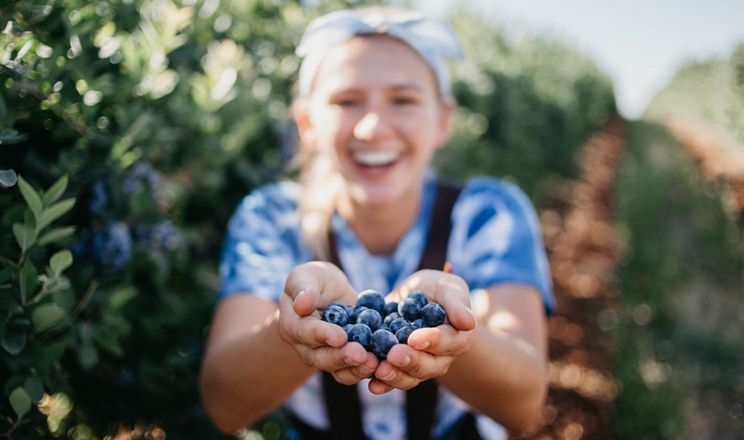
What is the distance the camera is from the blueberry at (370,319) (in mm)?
931

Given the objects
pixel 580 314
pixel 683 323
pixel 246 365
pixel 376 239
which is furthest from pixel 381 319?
pixel 580 314

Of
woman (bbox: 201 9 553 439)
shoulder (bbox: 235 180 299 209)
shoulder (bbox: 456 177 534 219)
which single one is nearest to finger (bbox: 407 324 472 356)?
woman (bbox: 201 9 553 439)

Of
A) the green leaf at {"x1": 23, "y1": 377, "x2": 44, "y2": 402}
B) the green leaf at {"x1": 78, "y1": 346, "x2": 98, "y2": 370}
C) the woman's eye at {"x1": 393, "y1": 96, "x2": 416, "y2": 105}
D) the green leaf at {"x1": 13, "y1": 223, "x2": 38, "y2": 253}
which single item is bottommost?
the green leaf at {"x1": 78, "y1": 346, "x2": 98, "y2": 370}

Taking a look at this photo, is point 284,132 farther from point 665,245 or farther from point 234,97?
point 665,245

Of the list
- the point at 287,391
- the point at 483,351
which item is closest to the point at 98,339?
the point at 287,391

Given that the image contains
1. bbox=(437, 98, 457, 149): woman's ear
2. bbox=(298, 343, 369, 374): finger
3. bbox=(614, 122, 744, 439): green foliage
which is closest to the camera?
bbox=(298, 343, 369, 374): finger

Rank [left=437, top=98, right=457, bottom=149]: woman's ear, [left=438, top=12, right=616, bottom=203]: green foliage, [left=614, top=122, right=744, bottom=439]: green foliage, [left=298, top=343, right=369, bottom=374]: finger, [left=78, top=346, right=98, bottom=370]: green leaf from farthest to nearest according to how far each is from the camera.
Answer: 1. [left=438, top=12, right=616, bottom=203]: green foliage
2. [left=614, top=122, right=744, bottom=439]: green foliage
3. [left=437, top=98, right=457, bottom=149]: woman's ear
4. [left=78, top=346, right=98, bottom=370]: green leaf
5. [left=298, top=343, right=369, bottom=374]: finger

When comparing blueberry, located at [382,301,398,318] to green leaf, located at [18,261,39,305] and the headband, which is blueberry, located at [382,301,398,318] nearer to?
green leaf, located at [18,261,39,305]

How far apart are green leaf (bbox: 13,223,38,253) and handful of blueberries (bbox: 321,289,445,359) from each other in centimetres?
53

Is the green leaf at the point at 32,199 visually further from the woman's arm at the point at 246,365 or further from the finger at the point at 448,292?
the finger at the point at 448,292

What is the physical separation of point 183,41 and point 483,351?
1.28m

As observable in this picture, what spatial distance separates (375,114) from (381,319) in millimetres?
679

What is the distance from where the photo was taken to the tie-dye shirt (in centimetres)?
153

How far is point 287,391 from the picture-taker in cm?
123
